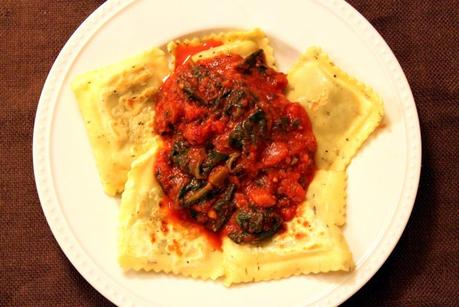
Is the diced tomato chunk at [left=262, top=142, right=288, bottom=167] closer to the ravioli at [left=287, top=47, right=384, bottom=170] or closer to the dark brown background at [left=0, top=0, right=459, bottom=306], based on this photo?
the ravioli at [left=287, top=47, right=384, bottom=170]

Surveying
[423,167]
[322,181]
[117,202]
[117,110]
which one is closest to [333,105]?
[322,181]

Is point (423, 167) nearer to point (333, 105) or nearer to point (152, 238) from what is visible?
point (333, 105)

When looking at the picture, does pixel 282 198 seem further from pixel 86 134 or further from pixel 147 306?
pixel 86 134

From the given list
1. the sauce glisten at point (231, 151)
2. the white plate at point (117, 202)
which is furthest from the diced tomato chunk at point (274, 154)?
the white plate at point (117, 202)

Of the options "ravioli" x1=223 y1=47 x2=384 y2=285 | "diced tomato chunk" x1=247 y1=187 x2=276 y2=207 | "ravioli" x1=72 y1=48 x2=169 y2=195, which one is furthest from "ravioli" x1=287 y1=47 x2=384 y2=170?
"ravioli" x1=72 y1=48 x2=169 y2=195

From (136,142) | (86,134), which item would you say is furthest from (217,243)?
(86,134)
